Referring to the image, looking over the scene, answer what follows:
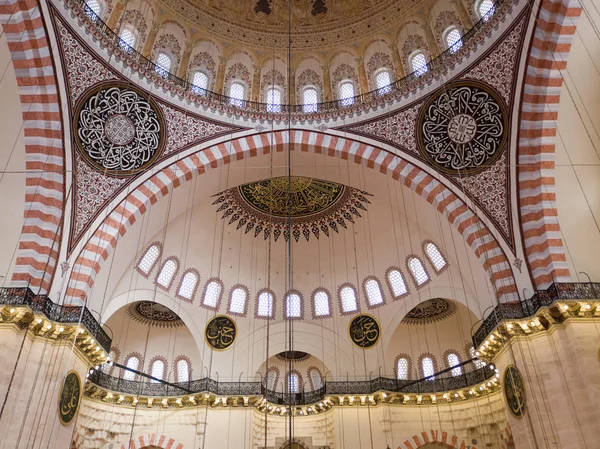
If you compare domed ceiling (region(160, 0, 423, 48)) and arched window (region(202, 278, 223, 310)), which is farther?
arched window (region(202, 278, 223, 310))

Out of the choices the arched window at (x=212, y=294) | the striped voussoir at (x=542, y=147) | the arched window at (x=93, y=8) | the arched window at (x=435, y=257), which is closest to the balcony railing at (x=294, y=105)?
the arched window at (x=93, y=8)

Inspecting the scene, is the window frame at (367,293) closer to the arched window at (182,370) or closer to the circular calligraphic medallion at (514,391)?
the circular calligraphic medallion at (514,391)

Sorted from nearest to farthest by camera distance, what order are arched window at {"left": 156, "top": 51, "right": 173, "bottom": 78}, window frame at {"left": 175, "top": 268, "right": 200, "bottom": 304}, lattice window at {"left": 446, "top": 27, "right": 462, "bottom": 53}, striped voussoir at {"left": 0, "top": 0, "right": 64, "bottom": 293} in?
striped voussoir at {"left": 0, "top": 0, "right": 64, "bottom": 293} < lattice window at {"left": 446, "top": 27, "right": 462, "bottom": 53} < arched window at {"left": 156, "top": 51, "right": 173, "bottom": 78} < window frame at {"left": 175, "top": 268, "right": 200, "bottom": 304}

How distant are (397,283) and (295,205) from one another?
3.84 metres

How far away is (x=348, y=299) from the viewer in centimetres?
1399

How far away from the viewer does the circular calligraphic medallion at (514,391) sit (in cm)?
791

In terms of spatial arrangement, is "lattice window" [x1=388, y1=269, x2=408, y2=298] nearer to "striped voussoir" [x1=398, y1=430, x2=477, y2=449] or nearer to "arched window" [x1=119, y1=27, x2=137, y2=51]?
"striped voussoir" [x1=398, y1=430, x2=477, y2=449]

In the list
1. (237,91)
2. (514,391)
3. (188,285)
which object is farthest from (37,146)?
(514,391)

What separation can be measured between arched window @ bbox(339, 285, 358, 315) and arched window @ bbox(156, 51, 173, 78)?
25.9ft

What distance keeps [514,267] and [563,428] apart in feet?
9.66

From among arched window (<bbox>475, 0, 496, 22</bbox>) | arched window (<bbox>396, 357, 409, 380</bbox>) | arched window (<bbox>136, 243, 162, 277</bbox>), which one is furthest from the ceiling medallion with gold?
arched window (<bbox>475, 0, 496, 22</bbox>)

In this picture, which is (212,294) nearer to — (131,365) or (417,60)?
(131,365)

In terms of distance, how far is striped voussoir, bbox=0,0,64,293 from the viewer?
26.7 ft

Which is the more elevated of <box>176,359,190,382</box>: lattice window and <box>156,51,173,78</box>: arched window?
<box>156,51,173,78</box>: arched window
